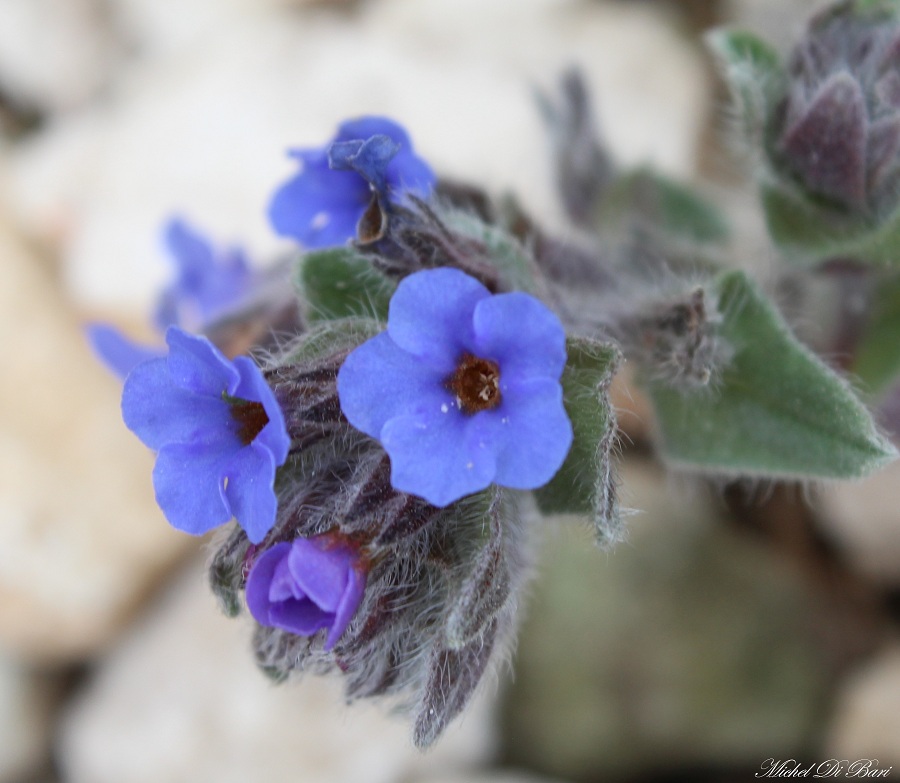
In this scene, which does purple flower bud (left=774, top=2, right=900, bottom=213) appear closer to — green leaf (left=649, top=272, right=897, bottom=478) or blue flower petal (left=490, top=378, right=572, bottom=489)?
green leaf (left=649, top=272, right=897, bottom=478)

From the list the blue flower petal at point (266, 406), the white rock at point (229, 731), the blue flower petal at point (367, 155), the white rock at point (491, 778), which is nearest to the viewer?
the blue flower petal at point (266, 406)

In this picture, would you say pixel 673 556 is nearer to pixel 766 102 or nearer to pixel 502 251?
pixel 766 102

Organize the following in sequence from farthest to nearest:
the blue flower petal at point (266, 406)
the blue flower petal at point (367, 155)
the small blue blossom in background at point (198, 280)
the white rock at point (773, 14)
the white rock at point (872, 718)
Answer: the white rock at point (773, 14), the white rock at point (872, 718), the small blue blossom in background at point (198, 280), the blue flower petal at point (367, 155), the blue flower petal at point (266, 406)

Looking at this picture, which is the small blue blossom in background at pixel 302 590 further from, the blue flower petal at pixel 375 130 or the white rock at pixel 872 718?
the white rock at pixel 872 718

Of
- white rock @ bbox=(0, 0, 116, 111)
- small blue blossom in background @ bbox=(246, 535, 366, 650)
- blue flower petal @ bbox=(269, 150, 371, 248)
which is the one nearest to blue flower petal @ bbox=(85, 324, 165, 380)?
blue flower petal @ bbox=(269, 150, 371, 248)

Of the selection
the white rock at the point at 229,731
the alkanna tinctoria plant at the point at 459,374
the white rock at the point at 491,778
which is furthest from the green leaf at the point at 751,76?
the white rock at the point at 491,778

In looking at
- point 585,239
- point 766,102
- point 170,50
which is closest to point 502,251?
point 766,102

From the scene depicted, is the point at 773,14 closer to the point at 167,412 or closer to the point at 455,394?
the point at 455,394
